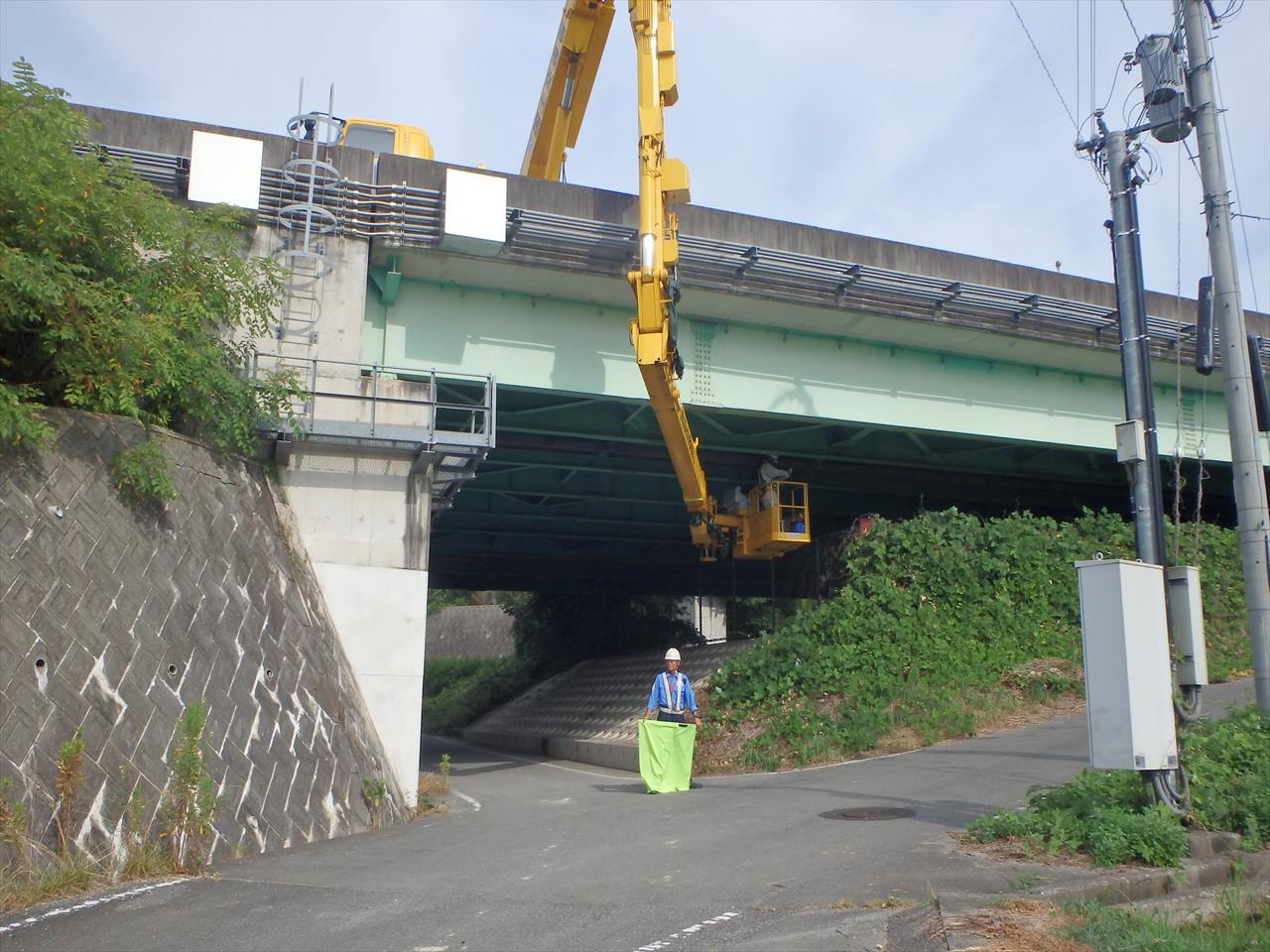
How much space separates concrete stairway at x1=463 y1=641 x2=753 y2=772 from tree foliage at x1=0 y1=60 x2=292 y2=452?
418 inches

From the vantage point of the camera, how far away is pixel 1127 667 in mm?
7945

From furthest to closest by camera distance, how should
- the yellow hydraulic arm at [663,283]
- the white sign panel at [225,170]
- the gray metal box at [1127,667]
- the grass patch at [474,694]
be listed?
the grass patch at [474,694] → the yellow hydraulic arm at [663,283] → the white sign panel at [225,170] → the gray metal box at [1127,667]

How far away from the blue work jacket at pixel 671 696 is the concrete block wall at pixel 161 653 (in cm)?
334

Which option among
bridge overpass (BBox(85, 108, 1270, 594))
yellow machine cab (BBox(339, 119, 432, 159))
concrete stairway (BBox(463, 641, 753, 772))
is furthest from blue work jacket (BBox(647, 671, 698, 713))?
yellow machine cab (BBox(339, 119, 432, 159))

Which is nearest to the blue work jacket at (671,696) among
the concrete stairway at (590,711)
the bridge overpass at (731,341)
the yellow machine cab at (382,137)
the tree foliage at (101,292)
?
the bridge overpass at (731,341)

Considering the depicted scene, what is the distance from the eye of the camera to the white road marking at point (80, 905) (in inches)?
268

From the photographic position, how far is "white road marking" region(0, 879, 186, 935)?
6816 millimetres

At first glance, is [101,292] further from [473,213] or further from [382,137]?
[382,137]

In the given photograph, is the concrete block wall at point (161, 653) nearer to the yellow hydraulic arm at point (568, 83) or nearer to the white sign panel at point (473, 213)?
the white sign panel at point (473, 213)

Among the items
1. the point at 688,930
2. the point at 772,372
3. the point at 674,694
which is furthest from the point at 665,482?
the point at 688,930

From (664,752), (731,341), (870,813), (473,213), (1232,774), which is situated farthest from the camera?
(731,341)

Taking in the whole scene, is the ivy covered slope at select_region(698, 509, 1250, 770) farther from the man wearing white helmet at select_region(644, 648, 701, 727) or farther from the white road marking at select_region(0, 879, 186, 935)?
the white road marking at select_region(0, 879, 186, 935)

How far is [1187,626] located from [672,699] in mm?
6697

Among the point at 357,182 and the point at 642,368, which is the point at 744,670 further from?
the point at 357,182
